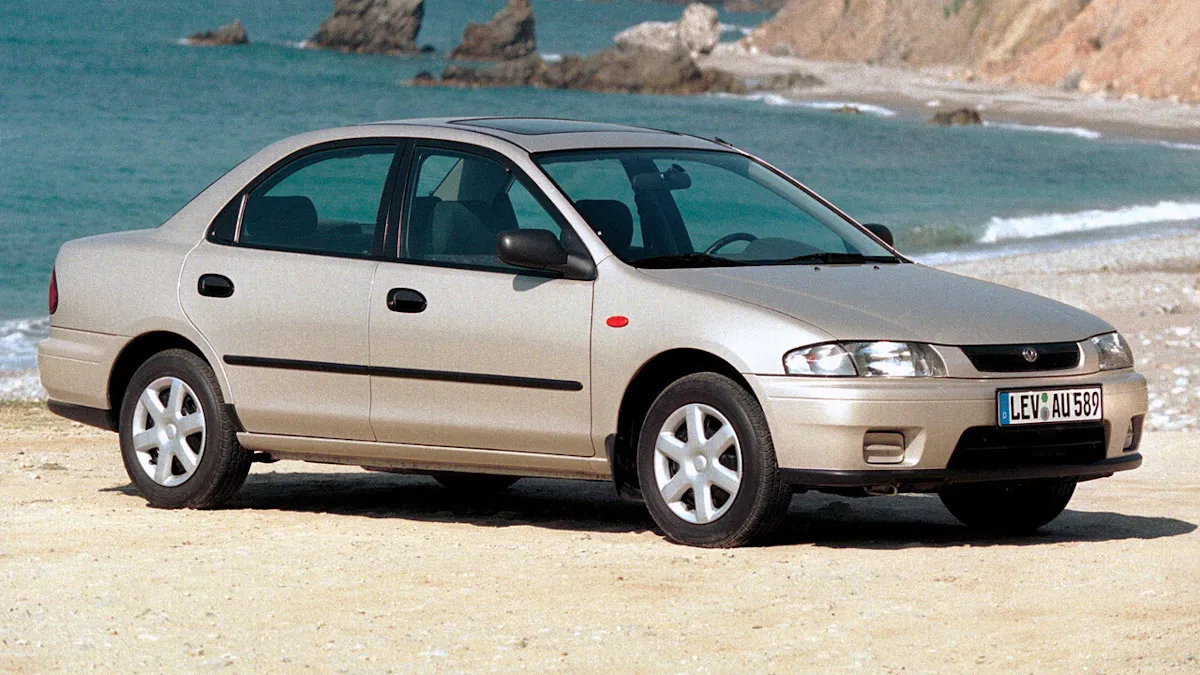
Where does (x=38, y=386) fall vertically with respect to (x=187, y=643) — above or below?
below

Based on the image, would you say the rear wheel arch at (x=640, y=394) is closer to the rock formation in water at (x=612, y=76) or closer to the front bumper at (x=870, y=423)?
the front bumper at (x=870, y=423)

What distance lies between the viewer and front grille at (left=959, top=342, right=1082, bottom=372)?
6.43 metres

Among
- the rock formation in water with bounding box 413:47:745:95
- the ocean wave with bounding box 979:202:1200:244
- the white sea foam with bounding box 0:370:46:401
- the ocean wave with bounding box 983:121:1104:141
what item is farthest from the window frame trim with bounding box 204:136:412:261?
the rock formation in water with bounding box 413:47:745:95

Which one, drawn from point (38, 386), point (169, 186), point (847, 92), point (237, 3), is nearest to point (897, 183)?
point (169, 186)

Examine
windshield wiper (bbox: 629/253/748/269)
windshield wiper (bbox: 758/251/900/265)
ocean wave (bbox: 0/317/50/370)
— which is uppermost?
windshield wiper (bbox: 629/253/748/269)

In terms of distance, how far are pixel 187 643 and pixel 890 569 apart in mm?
2388

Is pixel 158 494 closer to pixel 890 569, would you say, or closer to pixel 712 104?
pixel 890 569

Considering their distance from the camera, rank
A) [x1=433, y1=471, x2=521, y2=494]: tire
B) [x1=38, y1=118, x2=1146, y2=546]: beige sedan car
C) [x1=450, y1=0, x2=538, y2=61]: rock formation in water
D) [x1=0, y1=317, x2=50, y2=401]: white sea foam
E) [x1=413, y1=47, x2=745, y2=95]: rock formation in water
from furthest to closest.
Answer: [x1=450, y1=0, x2=538, y2=61]: rock formation in water < [x1=413, y1=47, x2=745, y2=95]: rock formation in water < [x1=0, y1=317, x2=50, y2=401]: white sea foam < [x1=433, y1=471, x2=521, y2=494]: tire < [x1=38, y1=118, x2=1146, y2=546]: beige sedan car

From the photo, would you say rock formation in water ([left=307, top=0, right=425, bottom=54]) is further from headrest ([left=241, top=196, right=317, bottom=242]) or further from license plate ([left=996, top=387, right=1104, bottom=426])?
license plate ([left=996, top=387, right=1104, bottom=426])

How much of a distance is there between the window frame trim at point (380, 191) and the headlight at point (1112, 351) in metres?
2.77

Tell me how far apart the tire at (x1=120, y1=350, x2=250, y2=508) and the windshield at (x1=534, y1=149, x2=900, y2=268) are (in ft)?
5.83

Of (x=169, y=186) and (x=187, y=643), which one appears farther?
(x=169, y=186)

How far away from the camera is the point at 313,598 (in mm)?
5824

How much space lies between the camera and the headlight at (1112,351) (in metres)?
6.81
